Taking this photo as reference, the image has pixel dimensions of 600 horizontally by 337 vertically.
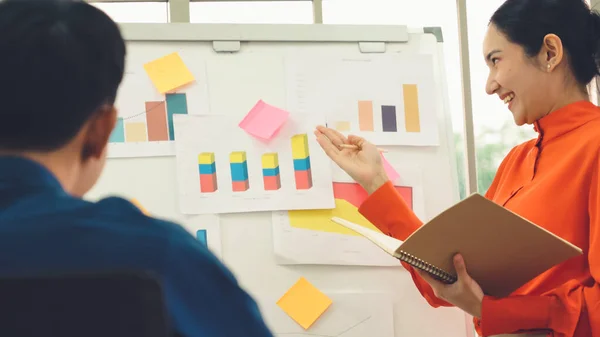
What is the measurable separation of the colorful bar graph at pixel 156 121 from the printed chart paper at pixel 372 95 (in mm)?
316

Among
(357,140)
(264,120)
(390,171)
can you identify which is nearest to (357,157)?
(357,140)

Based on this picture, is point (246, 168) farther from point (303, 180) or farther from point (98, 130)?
point (98, 130)

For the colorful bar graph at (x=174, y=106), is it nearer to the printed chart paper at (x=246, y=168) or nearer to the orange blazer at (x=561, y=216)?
the printed chart paper at (x=246, y=168)

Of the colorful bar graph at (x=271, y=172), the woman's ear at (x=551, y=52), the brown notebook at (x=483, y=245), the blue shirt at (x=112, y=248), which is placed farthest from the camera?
the colorful bar graph at (x=271, y=172)

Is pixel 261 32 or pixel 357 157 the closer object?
pixel 357 157

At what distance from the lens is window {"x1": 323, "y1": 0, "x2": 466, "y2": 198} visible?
1.98m

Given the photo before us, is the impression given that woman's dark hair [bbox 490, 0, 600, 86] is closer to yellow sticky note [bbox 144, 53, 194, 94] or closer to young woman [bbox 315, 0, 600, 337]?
young woman [bbox 315, 0, 600, 337]

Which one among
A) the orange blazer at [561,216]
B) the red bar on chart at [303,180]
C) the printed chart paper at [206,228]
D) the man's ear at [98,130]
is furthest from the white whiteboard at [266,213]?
the man's ear at [98,130]

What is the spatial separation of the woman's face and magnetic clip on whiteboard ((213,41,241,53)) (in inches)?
23.7

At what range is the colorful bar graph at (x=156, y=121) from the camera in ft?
5.23

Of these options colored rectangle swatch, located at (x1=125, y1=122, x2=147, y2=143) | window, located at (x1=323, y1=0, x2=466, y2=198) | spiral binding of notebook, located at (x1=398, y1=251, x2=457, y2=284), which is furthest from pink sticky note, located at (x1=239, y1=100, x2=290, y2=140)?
spiral binding of notebook, located at (x1=398, y1=251, x2=457, y2=284)

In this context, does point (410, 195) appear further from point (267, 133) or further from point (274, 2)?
point (274, 2)

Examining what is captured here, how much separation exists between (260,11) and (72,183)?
1.45 meters

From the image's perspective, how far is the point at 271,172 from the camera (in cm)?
161
